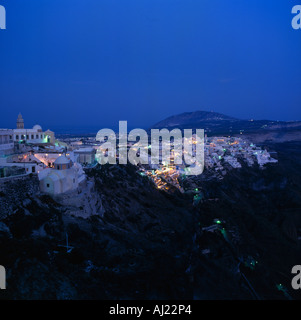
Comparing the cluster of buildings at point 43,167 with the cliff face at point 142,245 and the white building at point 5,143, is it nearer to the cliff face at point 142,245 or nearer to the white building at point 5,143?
the white building at point 5,143

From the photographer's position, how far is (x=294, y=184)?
128ft

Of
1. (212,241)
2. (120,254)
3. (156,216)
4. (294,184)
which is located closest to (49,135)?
(156,216)

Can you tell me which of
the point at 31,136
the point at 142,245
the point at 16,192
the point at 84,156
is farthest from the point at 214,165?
the point at 16,192

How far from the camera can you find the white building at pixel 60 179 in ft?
55.7

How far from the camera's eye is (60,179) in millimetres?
17250

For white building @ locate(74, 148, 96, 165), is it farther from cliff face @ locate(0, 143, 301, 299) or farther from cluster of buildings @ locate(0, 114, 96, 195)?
cliff face @ locate(0, 143, 301, 299)

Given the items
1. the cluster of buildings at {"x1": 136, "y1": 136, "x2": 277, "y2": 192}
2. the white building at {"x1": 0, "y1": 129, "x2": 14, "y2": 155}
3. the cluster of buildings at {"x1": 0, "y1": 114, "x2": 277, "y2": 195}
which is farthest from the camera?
the cluster of buildings at {"x1": 136, "y1": 136, "x2": 277, "y2": 192}

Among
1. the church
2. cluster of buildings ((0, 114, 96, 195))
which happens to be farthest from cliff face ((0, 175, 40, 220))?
the church

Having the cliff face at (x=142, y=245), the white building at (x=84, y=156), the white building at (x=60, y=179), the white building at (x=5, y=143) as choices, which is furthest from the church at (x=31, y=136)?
the white building at (x=60, y=179)

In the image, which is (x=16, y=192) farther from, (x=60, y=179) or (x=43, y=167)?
(x=43, y=167)

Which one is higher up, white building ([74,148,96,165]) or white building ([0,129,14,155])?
white building ([0,129,14,155])

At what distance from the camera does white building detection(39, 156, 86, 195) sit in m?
17.0

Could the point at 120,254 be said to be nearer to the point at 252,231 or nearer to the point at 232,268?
the point at 232,268

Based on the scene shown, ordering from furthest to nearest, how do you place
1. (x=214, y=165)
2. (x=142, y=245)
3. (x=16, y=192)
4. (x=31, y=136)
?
(x=214, y=165)
(x=31, y=136)
(x=142, y=245)
(x=16, y=192)
